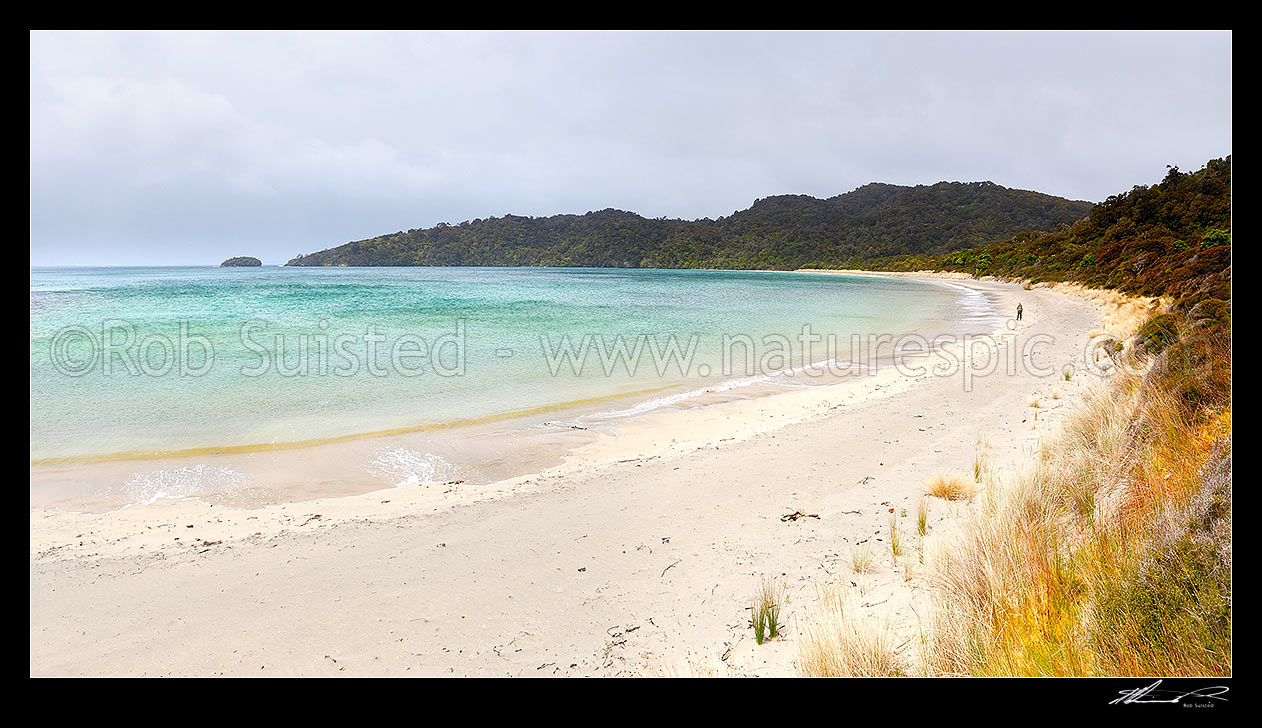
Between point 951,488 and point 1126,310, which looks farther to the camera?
point 1126,310

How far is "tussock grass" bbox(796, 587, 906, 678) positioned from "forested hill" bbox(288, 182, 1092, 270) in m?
124

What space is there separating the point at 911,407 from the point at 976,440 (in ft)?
6.24

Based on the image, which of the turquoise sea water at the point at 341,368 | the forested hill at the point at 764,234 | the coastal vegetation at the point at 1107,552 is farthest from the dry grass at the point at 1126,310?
the forested hill at the point at 764,234

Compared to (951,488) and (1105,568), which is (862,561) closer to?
(1105,568)

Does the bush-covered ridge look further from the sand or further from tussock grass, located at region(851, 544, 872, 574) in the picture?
tussock grass, located at region(851, 544, 872, 574)

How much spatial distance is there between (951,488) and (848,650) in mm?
2705

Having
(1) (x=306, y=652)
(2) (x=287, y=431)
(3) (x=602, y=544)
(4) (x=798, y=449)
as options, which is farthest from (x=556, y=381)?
(1) (x=306, y=652)

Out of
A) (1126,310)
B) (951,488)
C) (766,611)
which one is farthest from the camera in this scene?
(1126,310)

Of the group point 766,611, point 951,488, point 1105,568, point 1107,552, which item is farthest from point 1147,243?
point 766,611

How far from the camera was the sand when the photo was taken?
2.67m

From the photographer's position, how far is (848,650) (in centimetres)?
212
